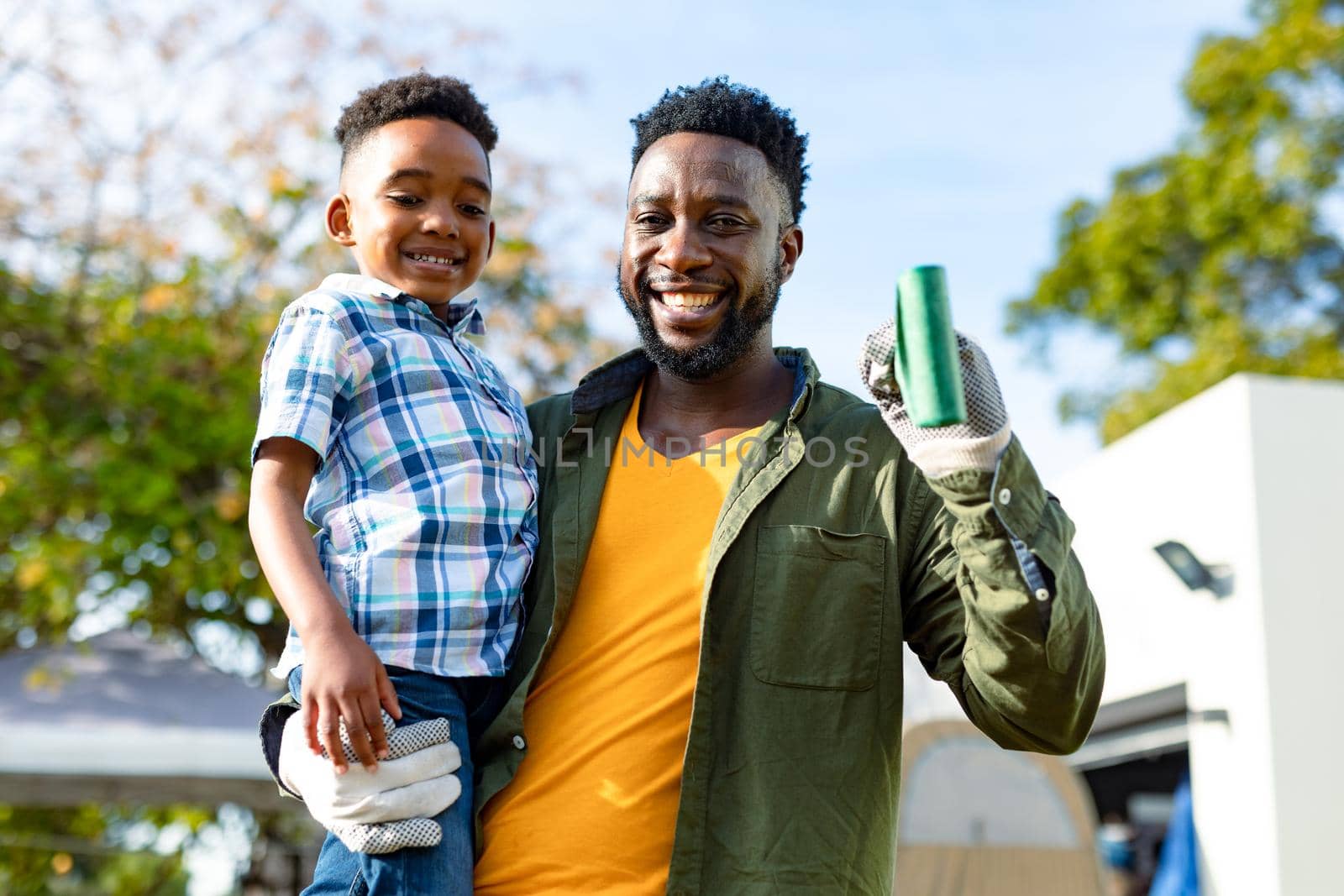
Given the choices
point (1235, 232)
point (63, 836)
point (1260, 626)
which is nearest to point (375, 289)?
point (1260, 626)

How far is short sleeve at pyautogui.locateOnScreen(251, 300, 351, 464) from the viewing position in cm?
219

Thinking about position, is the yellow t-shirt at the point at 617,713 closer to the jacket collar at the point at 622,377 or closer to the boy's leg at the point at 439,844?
the boy's leg at the point at 439,844

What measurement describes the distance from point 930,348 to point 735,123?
992 mm

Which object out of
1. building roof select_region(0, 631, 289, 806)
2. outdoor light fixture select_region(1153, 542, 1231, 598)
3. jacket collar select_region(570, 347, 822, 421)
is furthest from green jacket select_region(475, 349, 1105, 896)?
building roof select_region(0, 631, 289, 806)

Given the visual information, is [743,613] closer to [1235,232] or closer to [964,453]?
[964,453]

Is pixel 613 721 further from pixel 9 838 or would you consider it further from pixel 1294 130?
pixel 1294 130

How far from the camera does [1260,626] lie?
A: 6922 mm

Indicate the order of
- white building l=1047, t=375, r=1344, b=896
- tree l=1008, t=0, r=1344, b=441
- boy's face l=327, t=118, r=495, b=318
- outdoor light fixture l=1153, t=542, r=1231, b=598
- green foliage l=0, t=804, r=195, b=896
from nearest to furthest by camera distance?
boy's face l=327, t=118, r=495, b=318 < white building l=1047, t=375, r=1344, b=896 < outdoor light fixture l=1153, t=542, r=1231, b=598 < green foliage l=0, t=804, r=195, b=896 < tree l=1008, t=0, r=1344, b=441

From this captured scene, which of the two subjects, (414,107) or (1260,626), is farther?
(1260,626)

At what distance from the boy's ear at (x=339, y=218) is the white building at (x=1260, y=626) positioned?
5620 millimetres

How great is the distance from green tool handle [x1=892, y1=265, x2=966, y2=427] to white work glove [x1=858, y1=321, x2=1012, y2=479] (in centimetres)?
4

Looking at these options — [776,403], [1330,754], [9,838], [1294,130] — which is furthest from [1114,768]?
[776,403]

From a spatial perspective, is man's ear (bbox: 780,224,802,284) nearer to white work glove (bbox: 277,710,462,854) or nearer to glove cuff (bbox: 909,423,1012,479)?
glove cuff (bbox: 909,423,1012,479)

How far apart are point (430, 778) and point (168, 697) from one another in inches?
260
